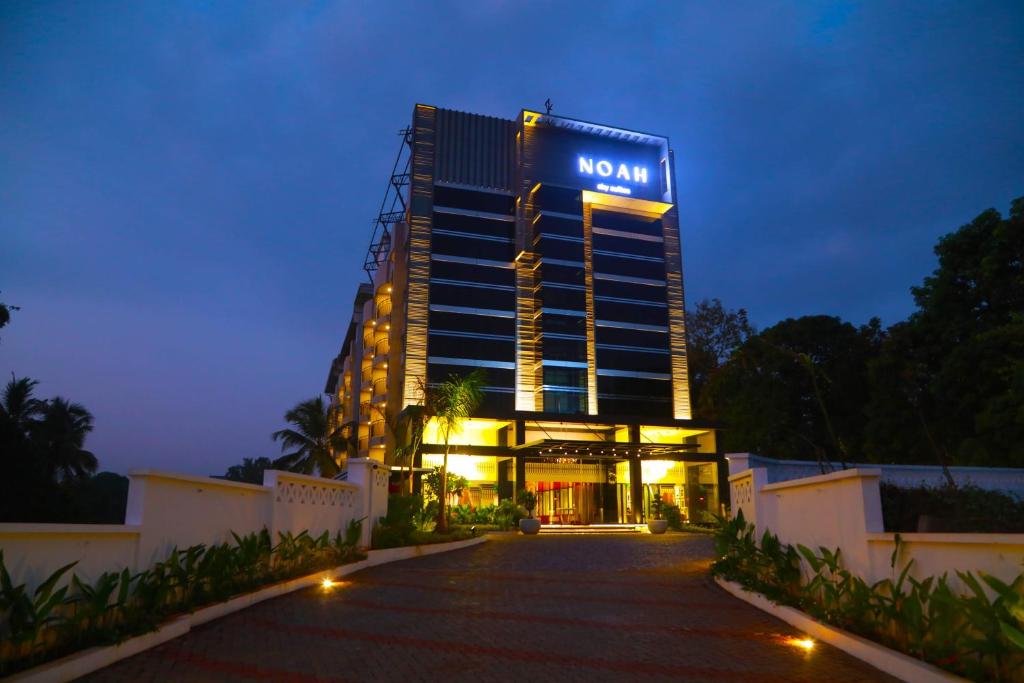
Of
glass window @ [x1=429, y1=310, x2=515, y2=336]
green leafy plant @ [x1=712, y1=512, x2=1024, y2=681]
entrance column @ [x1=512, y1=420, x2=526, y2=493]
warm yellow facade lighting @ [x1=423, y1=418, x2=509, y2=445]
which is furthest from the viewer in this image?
glass window @ [x1=429, y1=310, x2=515, y2=336]

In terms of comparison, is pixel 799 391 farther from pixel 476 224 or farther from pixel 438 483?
pixel 438 483

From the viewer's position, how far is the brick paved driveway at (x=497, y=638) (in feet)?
18.7

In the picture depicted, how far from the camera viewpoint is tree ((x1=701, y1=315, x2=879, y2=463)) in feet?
124

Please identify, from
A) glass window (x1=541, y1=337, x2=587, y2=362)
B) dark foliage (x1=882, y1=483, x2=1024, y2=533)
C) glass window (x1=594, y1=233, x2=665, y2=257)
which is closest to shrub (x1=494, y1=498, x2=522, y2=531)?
dark foliage (x1=882, y1=483, x2=1024, y2=533)

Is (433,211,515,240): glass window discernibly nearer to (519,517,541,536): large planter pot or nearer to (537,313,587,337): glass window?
(537,313,587,337): glass window

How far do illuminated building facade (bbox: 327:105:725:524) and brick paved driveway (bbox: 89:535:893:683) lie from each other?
2689cm

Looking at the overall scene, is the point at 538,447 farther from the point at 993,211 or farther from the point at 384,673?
the point at 384,673

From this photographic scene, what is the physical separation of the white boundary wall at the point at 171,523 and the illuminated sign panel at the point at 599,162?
37.8 meters

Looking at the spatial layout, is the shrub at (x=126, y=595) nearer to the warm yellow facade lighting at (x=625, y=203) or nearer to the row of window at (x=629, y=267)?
the row of window at (x=629, y=267)

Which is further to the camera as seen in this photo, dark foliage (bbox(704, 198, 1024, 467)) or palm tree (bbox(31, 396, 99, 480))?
palm tree (bbox(31, 396, 99, 480))

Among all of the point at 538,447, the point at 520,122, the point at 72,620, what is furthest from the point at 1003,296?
the point at 520,122

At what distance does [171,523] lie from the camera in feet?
25.3

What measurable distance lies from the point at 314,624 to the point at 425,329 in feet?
114

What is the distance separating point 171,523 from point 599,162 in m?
44.4
